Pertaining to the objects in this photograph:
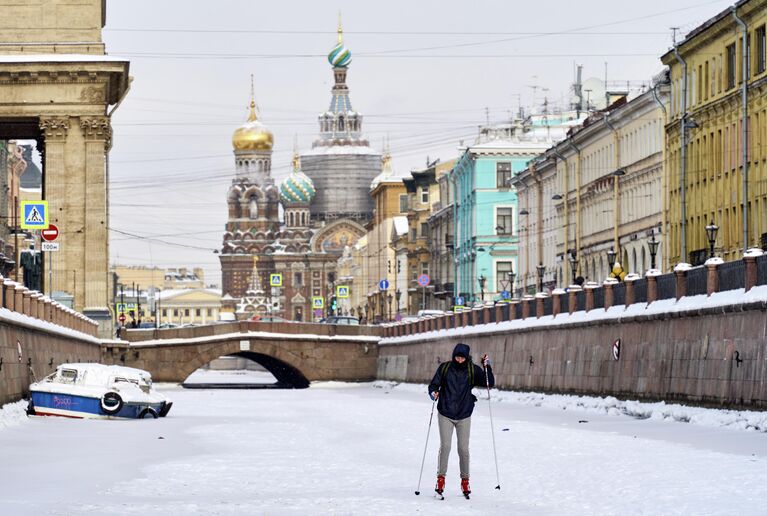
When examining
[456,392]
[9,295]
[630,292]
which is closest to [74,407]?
[9,295]

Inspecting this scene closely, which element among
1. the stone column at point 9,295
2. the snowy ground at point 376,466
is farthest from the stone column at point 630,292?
the stone column at point 9,295

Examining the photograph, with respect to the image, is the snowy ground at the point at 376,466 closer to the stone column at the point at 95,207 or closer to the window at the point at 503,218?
the stone column at the point at 95,207

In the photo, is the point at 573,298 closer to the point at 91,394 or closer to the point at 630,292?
the point at 630,292

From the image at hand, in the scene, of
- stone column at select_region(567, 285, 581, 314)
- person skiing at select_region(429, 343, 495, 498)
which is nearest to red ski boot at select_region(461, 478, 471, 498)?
person skiing at select_region(429, 343, 495, 498)

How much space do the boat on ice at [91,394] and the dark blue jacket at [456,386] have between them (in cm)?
2455

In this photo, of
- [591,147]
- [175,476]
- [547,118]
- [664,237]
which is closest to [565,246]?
[591,147]

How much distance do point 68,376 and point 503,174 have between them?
86855 millimetres

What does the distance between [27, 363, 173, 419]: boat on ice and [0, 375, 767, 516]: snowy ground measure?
94 centimetres

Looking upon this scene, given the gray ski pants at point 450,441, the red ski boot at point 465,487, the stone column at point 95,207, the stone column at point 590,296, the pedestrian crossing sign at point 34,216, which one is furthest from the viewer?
the stone column at point 95,207

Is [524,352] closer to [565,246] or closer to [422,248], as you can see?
[565,246]

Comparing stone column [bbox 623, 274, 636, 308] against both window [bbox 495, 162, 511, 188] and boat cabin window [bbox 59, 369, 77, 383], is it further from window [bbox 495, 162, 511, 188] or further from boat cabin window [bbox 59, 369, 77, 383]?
window [bbox 495, 162, 511, 188]

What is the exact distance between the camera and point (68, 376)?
51656 mm

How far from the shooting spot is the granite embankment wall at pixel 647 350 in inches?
1676

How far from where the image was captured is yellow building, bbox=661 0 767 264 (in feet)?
232
